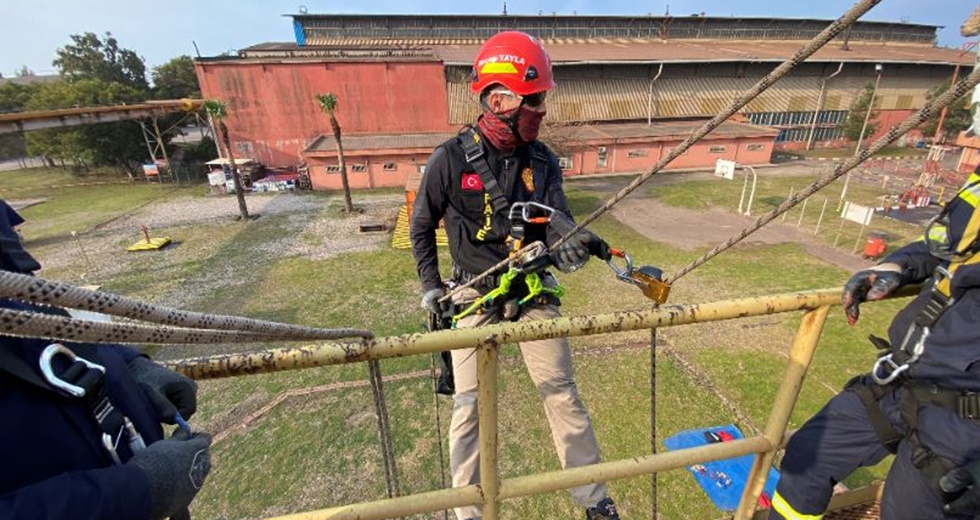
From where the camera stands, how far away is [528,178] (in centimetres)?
341

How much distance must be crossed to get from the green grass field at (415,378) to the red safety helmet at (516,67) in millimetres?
5303

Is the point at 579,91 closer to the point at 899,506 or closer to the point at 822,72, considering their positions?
the point at 822,72

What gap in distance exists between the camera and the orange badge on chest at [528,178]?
3.40 m

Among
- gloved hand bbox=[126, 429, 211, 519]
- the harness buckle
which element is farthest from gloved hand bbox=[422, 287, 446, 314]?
the harness buckle

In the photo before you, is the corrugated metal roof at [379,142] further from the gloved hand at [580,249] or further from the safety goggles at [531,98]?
the gloved hand at [580,249]

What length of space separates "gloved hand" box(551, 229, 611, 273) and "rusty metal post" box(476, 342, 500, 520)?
124cm

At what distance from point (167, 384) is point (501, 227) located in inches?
87.3

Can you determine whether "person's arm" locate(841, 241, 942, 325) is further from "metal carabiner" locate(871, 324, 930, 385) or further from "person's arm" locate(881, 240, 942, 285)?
"metal carabiner" locate(871, 324, 930, 385)

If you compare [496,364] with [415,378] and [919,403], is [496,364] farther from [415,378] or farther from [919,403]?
[415,378]

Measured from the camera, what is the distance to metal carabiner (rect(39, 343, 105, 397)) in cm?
114

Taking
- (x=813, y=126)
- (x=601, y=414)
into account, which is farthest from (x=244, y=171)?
(x=813, y=126)

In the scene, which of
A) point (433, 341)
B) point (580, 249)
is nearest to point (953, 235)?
point (580, 249)

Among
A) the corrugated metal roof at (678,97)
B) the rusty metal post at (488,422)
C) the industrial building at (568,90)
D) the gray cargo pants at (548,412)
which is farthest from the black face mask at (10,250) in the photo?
the corrugated metal roof at (678,97)

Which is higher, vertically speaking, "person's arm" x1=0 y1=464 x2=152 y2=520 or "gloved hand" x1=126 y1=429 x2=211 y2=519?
"person's arm" x1=0 y1=464 x2=152 y2=520
